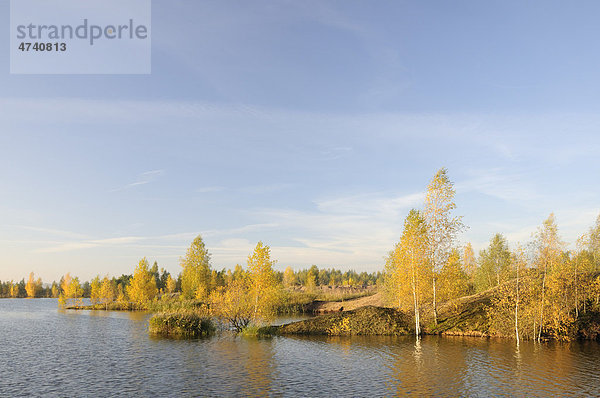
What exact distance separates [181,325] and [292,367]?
942 inches

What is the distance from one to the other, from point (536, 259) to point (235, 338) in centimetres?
3758

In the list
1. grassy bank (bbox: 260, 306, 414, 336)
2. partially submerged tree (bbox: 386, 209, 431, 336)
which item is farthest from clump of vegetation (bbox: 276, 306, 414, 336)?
partially submerged tree (bbox: 386, 209, 431, 336)

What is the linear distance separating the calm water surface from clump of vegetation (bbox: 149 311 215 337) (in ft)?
13.2

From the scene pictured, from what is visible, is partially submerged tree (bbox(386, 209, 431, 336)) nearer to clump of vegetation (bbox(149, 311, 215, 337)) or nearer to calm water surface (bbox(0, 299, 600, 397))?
calm water surface (bbox(0, 299, 600, 397))

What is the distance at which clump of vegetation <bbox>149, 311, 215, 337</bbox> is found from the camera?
50.2 m

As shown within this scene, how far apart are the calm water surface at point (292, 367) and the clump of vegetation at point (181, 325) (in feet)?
13.2

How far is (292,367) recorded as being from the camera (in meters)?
31.8

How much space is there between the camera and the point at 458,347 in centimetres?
4162

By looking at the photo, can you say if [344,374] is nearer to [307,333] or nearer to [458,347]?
[458,347]

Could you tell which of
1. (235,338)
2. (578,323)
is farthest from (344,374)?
(578,323)

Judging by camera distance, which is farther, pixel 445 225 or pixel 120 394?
pixel 445 225

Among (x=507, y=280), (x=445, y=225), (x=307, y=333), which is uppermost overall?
(x=445, y=225)

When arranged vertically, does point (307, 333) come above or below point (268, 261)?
below

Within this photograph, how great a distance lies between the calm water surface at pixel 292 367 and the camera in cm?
2497
